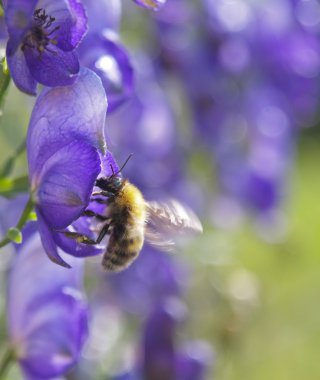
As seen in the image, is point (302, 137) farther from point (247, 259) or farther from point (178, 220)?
point (178, 220)

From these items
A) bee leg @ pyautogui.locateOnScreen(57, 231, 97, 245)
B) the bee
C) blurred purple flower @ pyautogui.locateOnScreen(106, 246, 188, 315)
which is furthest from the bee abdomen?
blurred purple flower @ pyautogui.locateOnScreen(106, 246, 188, 315)

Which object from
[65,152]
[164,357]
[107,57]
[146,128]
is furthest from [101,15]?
[146,128]

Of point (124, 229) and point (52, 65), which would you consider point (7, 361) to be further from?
point (52, 65)

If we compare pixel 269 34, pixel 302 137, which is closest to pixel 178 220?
pixel 269 34

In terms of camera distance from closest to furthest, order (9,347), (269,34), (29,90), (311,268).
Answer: (29,90) < (9,347) < (269,34) < (311,268)

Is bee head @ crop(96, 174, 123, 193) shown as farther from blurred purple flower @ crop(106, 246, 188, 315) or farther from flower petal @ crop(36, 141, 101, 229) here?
blurred purple flower @ crop(106, 246, 188, 315)

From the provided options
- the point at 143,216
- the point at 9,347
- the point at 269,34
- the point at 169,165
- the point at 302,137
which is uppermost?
the point at 143,216
